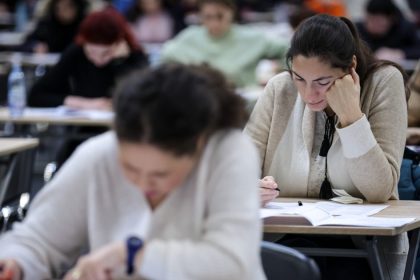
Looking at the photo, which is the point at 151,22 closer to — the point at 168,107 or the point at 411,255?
the point at 411,255

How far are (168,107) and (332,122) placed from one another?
4.61ft

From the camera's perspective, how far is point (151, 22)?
9641 mm

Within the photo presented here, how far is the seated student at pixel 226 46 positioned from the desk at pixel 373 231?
3.97 m

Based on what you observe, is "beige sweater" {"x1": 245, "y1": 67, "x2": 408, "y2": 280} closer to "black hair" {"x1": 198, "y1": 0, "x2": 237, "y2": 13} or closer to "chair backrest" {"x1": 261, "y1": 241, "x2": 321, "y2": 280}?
"chair backrest" {"x1": 261, "y1": 241, "x2": 321, "y2": 280}

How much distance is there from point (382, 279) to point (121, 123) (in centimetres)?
127

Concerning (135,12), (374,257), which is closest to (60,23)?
(135,12)

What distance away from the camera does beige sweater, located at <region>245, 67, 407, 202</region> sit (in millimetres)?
2719

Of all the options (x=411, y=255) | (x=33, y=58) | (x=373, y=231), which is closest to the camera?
(x=373, y=231)

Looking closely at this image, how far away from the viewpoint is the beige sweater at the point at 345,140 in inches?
107

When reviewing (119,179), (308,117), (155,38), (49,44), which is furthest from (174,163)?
(155,38)

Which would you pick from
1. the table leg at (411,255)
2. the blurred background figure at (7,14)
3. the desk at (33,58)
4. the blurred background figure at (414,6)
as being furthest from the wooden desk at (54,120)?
the blurred background figure at (414,6)

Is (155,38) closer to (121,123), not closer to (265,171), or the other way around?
(265,171)

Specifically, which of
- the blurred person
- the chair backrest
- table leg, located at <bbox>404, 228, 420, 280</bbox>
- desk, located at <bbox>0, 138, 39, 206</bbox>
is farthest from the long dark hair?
the blurred person

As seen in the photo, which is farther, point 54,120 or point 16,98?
point 16,98
